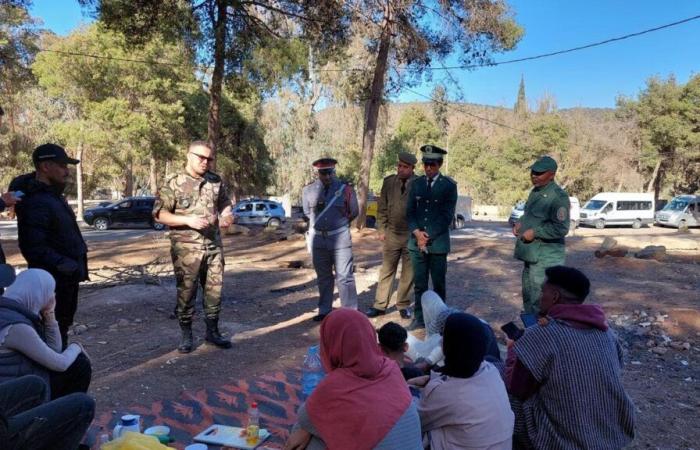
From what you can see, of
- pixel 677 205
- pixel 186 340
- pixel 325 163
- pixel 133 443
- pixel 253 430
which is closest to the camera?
pixel 133 443

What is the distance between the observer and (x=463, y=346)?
2211mm

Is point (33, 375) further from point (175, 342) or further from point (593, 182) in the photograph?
point (593, 182)

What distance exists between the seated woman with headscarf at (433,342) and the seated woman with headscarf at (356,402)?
117 cm

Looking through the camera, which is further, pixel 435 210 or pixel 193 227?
pixel 435 210

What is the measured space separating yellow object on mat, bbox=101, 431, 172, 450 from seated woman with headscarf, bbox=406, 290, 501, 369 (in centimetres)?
163

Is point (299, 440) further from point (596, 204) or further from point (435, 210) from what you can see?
point (596, 204)

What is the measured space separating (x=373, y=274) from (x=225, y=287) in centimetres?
269

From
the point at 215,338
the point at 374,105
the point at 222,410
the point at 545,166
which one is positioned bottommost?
the point at 222,410

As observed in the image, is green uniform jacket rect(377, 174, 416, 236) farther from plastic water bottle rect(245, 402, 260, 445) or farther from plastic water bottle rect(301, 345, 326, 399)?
plastic water bottle rect(245, 402, 260, 445)

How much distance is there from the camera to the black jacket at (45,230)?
3.71m

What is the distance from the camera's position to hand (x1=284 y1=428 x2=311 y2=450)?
84.4 inches

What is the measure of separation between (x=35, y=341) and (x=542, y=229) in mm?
3681

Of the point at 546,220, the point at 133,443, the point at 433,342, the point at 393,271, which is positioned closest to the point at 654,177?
the point at 393,271

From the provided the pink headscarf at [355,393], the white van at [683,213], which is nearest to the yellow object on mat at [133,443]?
the pink headscarf at [355,393]
